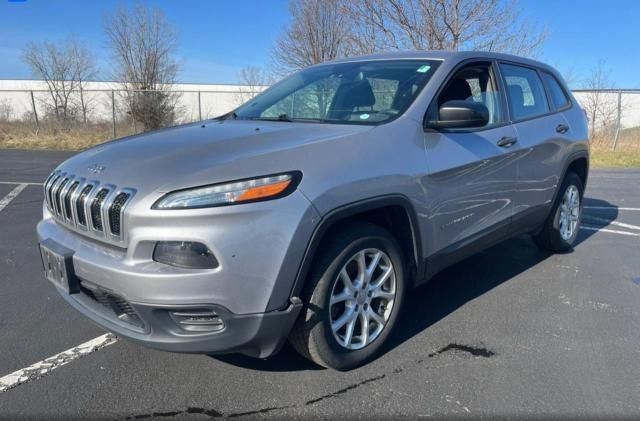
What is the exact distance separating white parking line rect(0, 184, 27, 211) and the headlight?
6082 mm

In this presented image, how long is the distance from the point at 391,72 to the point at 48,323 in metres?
2.91

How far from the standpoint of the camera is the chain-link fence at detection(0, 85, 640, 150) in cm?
1689

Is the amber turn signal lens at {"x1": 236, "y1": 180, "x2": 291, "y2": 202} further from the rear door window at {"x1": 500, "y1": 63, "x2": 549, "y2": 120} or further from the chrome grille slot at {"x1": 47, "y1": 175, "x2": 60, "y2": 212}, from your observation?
the rear door window at {"x1": 500, "y1": 63, "x2": 549, "y2": 120}

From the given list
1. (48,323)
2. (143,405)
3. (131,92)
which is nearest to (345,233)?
(143,405)

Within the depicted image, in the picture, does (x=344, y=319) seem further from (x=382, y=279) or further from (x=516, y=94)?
(x=516, y=94)

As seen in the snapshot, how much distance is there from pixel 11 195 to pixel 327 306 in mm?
7255

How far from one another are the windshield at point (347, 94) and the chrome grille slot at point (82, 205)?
4.59 ft

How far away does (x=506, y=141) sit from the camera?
3777mm

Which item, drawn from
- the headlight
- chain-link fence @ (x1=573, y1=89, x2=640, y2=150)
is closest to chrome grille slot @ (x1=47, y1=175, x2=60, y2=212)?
the headlight

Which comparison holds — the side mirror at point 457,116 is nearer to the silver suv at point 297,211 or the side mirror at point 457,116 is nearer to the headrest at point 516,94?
the silver suv at point 297,211

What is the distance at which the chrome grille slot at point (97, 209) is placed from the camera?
2383 millimetres

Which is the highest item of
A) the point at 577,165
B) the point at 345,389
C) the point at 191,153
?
Answer: the point at 191,153

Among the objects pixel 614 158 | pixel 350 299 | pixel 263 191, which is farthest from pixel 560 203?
pixel 614 158

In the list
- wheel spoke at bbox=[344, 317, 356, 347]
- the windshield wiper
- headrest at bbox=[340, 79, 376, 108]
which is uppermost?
headrest at bbox=[340, 79, 376, 108]
